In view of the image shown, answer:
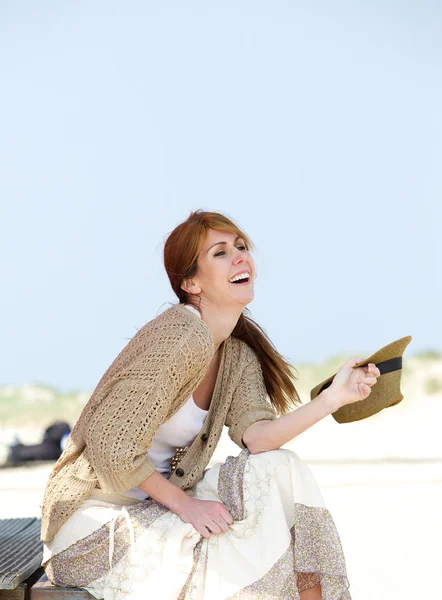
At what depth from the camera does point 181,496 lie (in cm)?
289

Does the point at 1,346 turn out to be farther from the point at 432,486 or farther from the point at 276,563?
the point at 276,563

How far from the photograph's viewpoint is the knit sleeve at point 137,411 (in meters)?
2.82

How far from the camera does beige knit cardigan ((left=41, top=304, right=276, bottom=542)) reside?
2838mm

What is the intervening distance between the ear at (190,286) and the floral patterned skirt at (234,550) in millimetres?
730

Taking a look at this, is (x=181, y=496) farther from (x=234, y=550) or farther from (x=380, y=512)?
(x=380, y=512)

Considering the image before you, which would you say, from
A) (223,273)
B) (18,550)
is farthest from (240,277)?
(18,550)

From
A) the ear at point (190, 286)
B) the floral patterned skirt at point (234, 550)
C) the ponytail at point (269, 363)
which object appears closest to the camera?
the floral patterned skirt at point (234, 550)

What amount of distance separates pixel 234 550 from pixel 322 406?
1.97ft

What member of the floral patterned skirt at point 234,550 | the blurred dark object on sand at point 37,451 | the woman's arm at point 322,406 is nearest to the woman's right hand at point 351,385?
the woman's arm at point 322,406

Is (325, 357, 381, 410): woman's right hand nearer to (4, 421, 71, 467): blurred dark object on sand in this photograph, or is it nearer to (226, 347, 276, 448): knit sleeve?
(226, 347, 276, 448): knit sleeve

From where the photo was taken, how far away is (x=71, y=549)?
2.90 metres

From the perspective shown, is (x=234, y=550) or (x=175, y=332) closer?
(x=234, y=550)

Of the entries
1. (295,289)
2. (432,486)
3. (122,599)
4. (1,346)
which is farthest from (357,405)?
(295,289)

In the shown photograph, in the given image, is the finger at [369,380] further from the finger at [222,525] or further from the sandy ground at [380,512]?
the sandy ground at [380,512]
